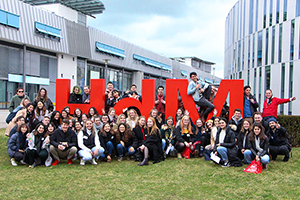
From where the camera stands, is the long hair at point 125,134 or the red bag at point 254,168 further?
the long hair at point 125,134

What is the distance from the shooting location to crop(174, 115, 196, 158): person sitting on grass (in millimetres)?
7187

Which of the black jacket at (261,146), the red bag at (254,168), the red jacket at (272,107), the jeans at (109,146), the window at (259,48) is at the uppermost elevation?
the window at (259,48)

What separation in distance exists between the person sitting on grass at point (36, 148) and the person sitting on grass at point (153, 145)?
8.05ft

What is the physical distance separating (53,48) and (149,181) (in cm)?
2158

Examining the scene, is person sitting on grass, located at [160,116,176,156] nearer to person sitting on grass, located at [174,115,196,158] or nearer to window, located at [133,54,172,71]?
person sitting on grass, located at [174,115,196,158]

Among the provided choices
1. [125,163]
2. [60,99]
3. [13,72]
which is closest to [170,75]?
[13,72]

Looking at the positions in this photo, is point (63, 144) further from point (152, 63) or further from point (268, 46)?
A: point (152, 63)

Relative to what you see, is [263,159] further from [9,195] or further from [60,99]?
[60,99]

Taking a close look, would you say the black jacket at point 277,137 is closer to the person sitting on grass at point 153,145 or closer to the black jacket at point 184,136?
the black jacket at point 184,136

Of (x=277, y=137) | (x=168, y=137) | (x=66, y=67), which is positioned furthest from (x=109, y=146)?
(x=66, y=67)

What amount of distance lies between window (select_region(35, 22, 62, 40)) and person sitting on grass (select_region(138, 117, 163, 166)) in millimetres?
18949

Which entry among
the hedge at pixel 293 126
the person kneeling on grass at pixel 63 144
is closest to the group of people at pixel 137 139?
the person kneeling on grass at pixel 63 144

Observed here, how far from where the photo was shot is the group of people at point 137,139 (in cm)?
635

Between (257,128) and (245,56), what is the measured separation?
20.4 metres
